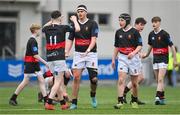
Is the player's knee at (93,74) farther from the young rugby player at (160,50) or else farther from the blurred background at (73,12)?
the blurred background at (73,12)

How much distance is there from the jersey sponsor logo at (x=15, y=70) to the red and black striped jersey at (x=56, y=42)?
17.2 m

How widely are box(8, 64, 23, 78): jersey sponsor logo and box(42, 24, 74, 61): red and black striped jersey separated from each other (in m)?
17.2

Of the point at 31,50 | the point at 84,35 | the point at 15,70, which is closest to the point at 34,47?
the point at 31,50

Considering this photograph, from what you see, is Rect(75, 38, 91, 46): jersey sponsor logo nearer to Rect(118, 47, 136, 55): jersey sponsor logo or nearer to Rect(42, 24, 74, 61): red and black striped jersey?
Rect(42, 24, 74, 61): red and black striped jersey

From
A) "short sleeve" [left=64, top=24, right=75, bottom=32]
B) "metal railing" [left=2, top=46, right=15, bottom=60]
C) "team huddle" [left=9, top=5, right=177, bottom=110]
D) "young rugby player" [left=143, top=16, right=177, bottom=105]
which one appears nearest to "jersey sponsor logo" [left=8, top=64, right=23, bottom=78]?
"metal railing" [left=2, top=46, right=15, bottom=60]

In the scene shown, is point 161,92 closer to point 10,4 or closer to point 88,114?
point 88,114

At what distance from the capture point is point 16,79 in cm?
3228

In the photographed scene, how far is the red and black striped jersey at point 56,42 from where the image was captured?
1526 centimetres

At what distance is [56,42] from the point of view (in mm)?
15305

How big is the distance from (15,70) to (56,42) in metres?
17.5

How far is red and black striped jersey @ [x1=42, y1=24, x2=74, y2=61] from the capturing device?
1526cm

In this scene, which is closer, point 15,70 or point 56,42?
point 56,42

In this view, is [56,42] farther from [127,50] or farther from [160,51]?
[160,51]

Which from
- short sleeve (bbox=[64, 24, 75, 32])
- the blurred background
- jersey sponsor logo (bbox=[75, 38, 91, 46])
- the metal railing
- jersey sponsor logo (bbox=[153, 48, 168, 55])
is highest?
the blurred background
